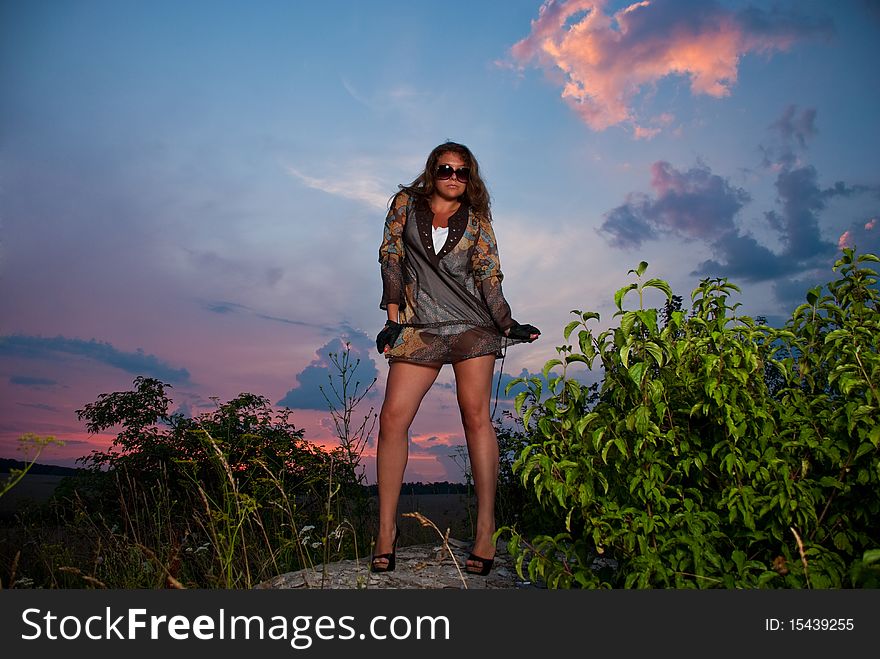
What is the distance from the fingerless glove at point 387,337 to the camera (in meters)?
4.46

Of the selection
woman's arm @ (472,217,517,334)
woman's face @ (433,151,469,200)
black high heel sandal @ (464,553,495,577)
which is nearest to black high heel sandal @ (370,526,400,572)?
black high heel sandal @ (464,553,495,577)

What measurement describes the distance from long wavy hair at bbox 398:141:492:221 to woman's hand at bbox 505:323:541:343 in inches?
31.8

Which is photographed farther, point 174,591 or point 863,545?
point 863,545

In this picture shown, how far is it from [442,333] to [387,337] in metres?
0.34

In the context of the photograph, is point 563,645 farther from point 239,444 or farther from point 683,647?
point 239,444

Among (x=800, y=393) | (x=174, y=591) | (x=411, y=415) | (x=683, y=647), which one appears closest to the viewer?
(x=683, y=647)

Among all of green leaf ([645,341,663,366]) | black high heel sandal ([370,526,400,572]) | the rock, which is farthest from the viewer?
black high heel sandal ([370,526,400,572])

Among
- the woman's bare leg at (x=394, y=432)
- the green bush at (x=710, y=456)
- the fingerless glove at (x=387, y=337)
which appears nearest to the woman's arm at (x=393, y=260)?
the fingerless glove at (x=387, y=337)

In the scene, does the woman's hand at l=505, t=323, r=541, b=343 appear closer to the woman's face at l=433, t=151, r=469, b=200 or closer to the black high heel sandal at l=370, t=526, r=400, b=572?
the woman's face at l=433, t=151, r=469, b=200

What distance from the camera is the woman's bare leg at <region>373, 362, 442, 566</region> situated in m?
4.51

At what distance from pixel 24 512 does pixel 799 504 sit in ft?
23.6

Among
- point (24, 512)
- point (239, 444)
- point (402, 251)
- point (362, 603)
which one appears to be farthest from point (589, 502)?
point (24, 512)

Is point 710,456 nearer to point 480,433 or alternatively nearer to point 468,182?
point 480,433

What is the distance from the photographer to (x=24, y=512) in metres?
7.47
